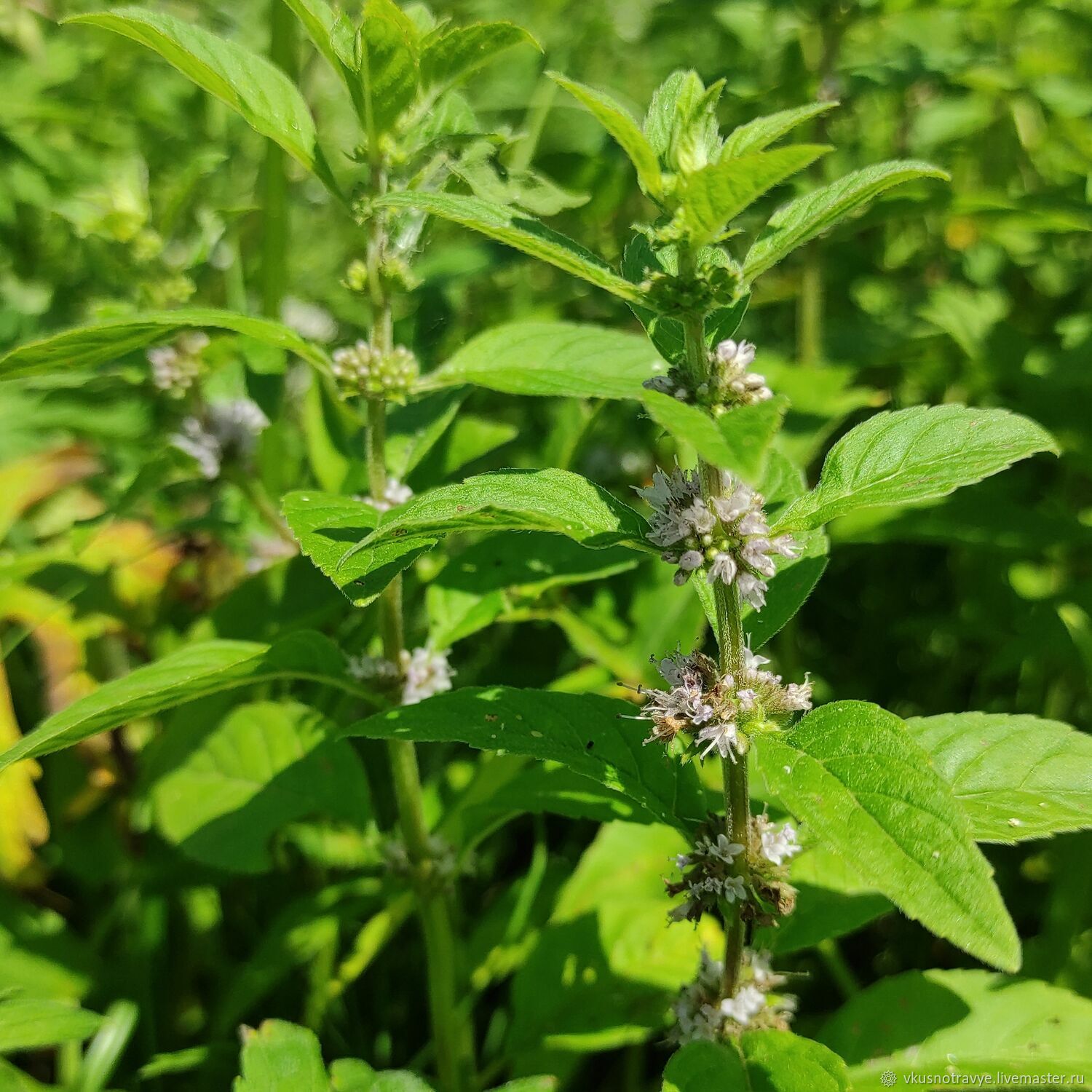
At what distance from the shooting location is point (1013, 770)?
1197mm

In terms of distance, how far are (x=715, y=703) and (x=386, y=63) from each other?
0.94 metres

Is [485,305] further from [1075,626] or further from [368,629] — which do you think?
[1075,626]

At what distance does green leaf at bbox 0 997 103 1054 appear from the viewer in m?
1.48

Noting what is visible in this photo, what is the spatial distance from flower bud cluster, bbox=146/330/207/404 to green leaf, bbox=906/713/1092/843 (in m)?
1.51

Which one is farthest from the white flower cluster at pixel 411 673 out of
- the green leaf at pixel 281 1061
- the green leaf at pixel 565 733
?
the green leaf at pixel 281 1061

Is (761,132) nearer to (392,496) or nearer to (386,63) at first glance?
(386,63)

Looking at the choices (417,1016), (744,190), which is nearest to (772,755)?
(744,190)

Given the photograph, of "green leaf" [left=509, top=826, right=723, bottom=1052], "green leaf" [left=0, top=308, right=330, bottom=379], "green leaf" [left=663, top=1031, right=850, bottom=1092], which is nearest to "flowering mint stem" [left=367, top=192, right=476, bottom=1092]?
"green leaf" [left=509, top=826, right=723, bottom=1052]

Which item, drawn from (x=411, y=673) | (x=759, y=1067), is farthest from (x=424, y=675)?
(x=759, y=1067)

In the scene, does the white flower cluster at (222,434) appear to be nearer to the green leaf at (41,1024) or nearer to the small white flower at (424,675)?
the small white flower at (424,675)

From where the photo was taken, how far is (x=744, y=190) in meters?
0.95

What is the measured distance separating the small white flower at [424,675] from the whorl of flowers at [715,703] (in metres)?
0.54

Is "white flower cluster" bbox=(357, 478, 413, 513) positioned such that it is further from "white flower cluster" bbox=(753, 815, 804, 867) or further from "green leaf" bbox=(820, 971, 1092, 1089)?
"green leaf" bbox=(820, 971, 1092, 1089)

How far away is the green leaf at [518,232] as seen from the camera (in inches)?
39.3
